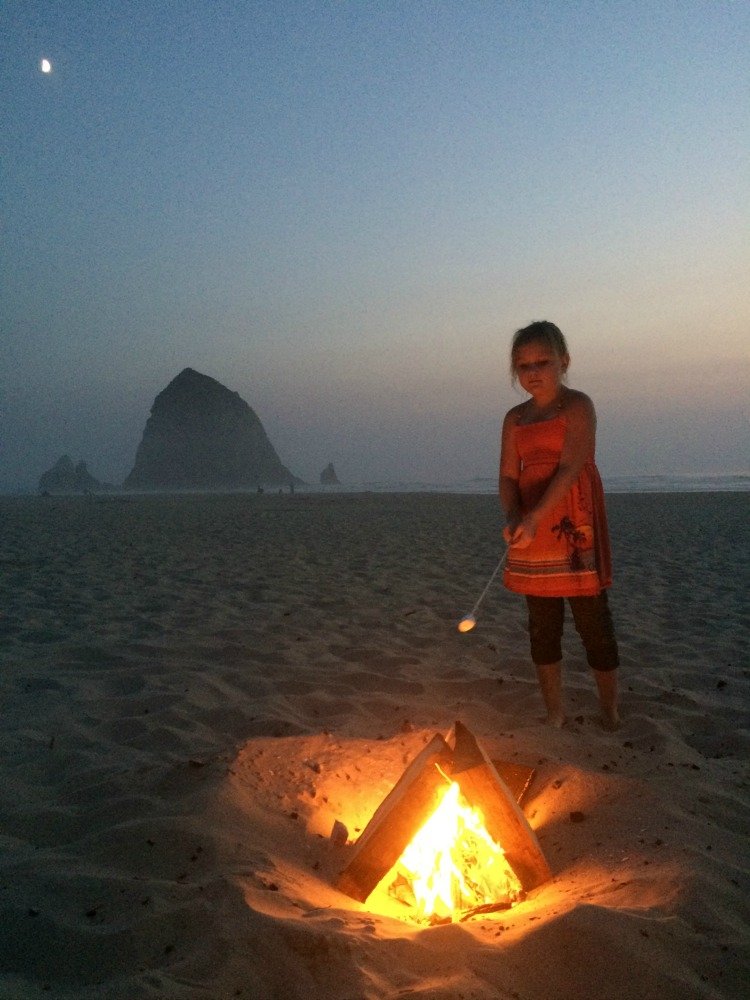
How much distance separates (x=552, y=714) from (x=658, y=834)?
1267mm

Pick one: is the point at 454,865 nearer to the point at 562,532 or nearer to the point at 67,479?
the point at 562,532

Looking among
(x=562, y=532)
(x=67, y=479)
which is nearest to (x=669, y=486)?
(x=562, y=532)

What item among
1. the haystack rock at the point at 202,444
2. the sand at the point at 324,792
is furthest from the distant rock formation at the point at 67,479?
the sand at the point at 324,792

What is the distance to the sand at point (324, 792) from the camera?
1.84 meters

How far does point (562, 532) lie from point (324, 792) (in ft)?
5.32

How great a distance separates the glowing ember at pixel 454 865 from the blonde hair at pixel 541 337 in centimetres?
199

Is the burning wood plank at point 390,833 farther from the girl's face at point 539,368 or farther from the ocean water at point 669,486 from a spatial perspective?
the ocean water at point 669,486

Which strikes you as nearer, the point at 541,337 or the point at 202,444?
the point at 541,337

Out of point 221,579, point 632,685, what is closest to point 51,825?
point 632,685

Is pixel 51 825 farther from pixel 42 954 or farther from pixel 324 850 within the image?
pixel 324 850

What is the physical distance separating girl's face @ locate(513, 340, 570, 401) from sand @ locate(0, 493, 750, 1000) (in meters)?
1.71

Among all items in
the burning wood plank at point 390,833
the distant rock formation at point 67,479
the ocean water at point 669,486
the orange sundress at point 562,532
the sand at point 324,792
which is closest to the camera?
the sand at point 324,792

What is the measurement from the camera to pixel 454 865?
8.19 ft

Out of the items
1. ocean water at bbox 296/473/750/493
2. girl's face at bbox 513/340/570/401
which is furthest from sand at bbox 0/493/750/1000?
ocean water at bbox 296/473/750/493
